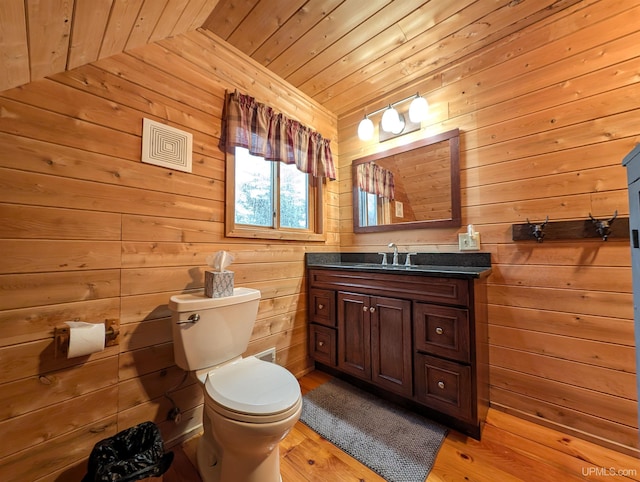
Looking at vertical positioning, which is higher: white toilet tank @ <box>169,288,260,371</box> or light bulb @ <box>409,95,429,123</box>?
light bulb @ <box>409,95,429,123</box>

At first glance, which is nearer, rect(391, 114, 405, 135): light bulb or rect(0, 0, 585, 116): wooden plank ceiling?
rect(0, 0, 585, 116): wooden plank ceiling

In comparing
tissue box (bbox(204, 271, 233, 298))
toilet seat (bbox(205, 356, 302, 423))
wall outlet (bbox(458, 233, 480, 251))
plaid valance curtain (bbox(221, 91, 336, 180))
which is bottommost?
toilet seat (bbox(205, 356, 302, 423))

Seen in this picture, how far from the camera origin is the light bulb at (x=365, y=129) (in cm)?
215

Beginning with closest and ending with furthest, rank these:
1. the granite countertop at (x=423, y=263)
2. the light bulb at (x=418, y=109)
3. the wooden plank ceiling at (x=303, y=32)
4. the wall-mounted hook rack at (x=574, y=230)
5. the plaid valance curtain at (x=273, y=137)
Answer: the wooden plank ceiling at (x=303, y=32) → the wall-mounted hook rack at (x=574, y=230) → the granite countertop at (x=423, y=263) → the plaid valance curtain at (x=273, y=137) → the light bulb at (x=418, y=109)

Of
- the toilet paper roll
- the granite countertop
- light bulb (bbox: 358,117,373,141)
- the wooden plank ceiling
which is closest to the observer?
the wooden plank ceiling

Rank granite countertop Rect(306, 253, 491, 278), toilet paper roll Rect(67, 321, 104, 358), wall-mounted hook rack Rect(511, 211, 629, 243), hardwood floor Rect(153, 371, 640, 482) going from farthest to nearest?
granite countertop Rect(306, 253, 491, 278) < wall-mounted hook rack Rect(511, 211, 629, 243) < hardwood floor Rect(153, 371, 640, 482) < toilet paper roll Rect(67, 321, 104, 358)

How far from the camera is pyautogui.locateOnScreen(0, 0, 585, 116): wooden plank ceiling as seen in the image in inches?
34.2

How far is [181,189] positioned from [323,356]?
1.55 metres

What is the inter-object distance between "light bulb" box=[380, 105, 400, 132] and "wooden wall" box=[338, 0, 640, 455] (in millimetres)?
Answer: 435

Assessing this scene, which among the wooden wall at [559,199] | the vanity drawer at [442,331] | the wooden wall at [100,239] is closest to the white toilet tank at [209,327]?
the wooden wall at [100,239]

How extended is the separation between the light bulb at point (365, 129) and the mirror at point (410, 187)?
0.60ft

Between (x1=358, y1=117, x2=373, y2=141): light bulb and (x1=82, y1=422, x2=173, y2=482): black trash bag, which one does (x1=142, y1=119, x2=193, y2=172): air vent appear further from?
(x1=358, y1=117, x2=373, y2=141): light bulb

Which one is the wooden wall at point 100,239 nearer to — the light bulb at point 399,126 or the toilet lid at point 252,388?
the toilet lid at point 252,388

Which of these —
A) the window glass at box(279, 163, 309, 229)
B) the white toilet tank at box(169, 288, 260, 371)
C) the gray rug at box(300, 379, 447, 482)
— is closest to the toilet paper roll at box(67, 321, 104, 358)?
the white toilet tank at box(169, 288, 260, 371)
